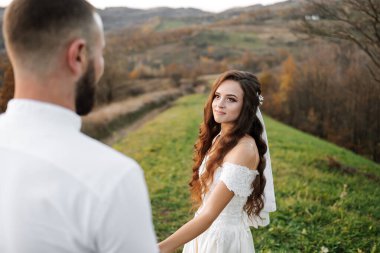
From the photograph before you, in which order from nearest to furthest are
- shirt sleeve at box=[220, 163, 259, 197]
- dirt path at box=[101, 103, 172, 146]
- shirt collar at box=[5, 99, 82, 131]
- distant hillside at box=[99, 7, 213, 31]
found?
shirt collar at box=[5, 99, 82, 131], shirt sleeve at box=[220, 163, 259, 197], dirt path at box=[101, 103, 172, 146], distant hillside at box=[99, 7, 213, 31]

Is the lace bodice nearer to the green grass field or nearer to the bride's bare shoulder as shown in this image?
the bride's bare shoulder

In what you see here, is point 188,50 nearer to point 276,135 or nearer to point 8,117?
point 276,135

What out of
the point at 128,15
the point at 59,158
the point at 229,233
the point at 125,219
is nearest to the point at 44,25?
the point at 59,158

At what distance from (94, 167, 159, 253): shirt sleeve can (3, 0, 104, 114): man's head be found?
0.39 metres

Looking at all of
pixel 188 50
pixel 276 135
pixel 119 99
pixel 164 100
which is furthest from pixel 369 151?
pixel 188 50

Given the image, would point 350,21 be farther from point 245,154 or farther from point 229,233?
point 229,233

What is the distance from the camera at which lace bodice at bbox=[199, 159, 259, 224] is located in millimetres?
2615

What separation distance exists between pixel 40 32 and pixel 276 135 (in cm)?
1551

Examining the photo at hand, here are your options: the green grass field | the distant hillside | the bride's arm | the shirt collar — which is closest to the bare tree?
the green grass field

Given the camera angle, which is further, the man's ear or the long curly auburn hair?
the long curly auburn hair

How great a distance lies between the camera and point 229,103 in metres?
2.97

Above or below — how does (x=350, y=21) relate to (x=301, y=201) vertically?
above

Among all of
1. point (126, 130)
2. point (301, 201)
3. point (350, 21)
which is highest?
point (350, 21)

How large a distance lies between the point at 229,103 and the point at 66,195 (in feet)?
6.57
